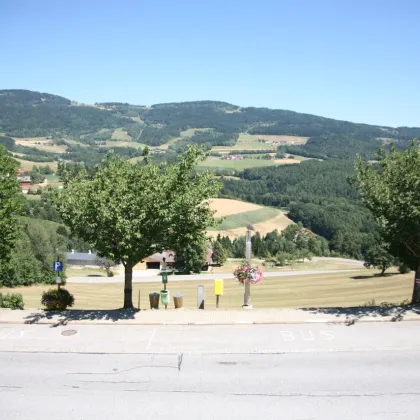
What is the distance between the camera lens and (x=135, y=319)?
16.6 metres

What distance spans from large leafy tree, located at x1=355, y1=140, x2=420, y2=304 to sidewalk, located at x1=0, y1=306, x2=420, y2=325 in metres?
2.48

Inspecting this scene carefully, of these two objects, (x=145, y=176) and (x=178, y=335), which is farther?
(x=145, y=176)

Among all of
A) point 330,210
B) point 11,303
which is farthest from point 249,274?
point 330,210

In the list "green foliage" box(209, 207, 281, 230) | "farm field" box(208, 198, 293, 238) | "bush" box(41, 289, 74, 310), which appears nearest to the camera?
"bush" box(41, 289, 74, 310)

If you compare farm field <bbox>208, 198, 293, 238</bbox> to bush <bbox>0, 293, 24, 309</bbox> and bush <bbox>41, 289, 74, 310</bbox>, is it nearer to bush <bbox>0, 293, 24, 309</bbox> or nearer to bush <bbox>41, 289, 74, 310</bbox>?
bush <bbox>0, 293, 24, 309</bbox>

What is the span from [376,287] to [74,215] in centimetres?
3623

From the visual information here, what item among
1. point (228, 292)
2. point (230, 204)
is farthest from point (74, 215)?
point (230, 204)

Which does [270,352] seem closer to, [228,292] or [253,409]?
[253,409]

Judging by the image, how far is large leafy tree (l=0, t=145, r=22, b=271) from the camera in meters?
19.0

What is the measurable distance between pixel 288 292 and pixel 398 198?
3059 cm

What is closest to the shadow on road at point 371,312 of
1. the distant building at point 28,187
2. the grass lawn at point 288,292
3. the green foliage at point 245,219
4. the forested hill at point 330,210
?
the grass lawn at point 288,292

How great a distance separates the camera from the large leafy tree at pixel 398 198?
1669cm

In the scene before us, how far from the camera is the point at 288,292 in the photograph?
46094mm

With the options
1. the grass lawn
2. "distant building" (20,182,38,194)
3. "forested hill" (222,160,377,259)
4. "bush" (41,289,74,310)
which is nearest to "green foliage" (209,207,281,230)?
"forested hill" (222,160,377,259)
